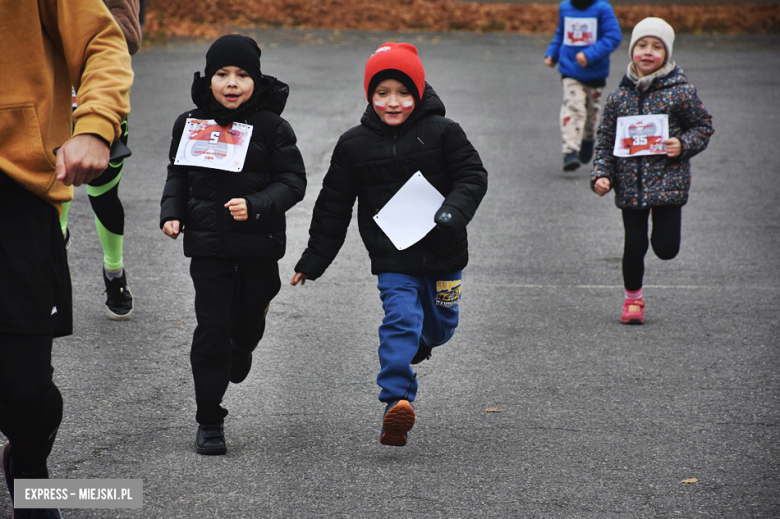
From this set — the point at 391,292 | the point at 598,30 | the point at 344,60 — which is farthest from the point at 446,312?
the point at 344,60

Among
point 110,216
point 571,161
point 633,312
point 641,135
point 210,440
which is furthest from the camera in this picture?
point 571,161

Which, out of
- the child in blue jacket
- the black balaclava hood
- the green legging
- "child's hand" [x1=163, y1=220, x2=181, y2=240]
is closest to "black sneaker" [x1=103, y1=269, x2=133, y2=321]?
the green legging

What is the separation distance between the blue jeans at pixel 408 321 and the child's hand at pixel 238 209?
0.73m

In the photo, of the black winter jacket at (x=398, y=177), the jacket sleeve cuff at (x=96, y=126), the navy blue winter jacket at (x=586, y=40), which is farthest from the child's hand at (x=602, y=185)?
the navy blue winter jacket at (x=586, y=40)

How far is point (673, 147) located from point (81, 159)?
3951 millimetres

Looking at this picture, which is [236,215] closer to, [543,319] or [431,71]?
[543,319]

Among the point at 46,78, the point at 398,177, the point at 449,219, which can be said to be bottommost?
the point at 449,219

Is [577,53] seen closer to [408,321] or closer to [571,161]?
[571,161]

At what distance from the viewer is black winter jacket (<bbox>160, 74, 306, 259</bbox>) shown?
376cm

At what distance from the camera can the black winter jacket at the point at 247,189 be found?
3.76 m

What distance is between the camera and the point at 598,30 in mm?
10062

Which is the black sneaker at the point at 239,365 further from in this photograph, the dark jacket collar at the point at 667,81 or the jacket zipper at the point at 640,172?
the dark jacket collar at the point at 667,81

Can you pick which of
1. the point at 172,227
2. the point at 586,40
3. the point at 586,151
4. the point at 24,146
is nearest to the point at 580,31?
the point at 586,40

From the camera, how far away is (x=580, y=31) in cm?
1005
